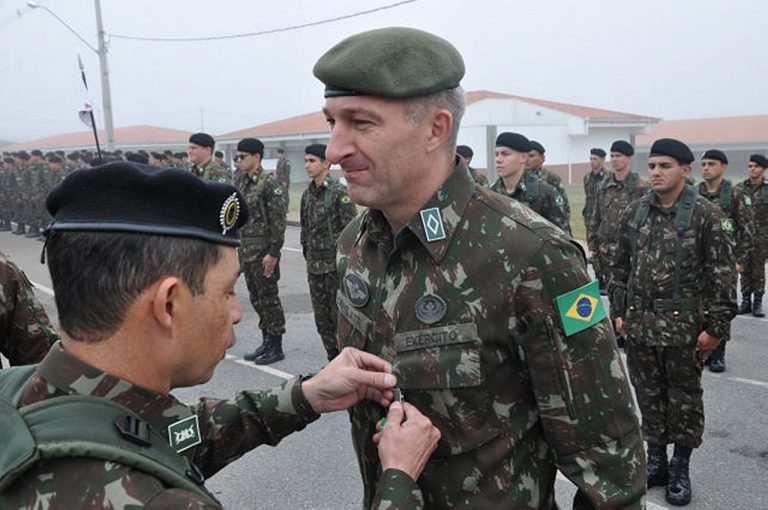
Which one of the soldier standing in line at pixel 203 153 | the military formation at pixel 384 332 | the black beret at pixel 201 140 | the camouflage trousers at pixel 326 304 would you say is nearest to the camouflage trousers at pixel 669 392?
the military formation at pixel 384 332

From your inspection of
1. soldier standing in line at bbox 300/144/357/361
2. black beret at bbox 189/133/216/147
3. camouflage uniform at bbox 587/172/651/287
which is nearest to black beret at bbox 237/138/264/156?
soldier standing in line at bbox 300/144/357/361

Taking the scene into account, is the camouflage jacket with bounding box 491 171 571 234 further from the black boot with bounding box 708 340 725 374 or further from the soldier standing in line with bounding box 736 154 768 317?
the soldier standing in line with bounding box 736 154 768 317

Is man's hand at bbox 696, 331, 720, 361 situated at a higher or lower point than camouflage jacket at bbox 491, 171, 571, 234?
lower

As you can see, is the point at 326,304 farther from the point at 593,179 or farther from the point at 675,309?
the point at 593,179

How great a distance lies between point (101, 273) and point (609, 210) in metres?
8.10

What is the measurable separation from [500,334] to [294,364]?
471cm

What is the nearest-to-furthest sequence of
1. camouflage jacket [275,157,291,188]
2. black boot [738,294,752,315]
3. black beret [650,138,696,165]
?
black beret [650,138,696,165]
black boot [738,294,752,315]
camouflage jacket [275,157,291,188]

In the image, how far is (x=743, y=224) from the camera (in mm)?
7121

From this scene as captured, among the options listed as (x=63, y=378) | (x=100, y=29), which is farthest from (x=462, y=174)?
(x=100, y=29)

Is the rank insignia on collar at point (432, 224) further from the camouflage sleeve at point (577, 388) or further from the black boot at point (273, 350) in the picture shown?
the black boot at point (273, 350)

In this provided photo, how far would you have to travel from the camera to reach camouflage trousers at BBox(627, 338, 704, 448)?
11.9 ft

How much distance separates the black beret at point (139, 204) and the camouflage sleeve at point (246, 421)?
2.09 ft

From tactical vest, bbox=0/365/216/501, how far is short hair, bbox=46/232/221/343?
0.45 feet

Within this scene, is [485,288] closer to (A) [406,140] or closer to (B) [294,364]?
(A) [406,140]
